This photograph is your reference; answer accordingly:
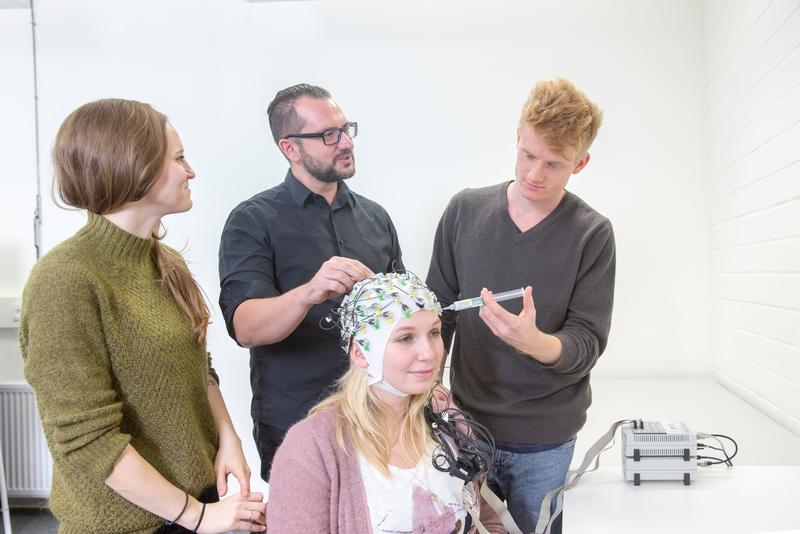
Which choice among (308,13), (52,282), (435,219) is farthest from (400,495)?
(308,13)

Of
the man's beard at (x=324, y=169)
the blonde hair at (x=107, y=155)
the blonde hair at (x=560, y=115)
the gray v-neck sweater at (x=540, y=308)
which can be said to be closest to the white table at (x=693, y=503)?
the gray v-neck sweater at (x=540, y=308)

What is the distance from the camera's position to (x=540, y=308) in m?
1.80

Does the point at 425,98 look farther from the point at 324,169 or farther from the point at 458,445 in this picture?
the point at 458,445

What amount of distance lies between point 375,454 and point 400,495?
103mm

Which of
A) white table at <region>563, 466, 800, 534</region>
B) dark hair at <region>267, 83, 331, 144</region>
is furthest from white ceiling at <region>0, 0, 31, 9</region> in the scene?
white table at <region>563, 466, 800, 534</region>

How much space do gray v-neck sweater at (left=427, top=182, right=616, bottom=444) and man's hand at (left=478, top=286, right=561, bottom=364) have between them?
6.4 inches

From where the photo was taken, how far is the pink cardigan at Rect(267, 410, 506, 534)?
141cm

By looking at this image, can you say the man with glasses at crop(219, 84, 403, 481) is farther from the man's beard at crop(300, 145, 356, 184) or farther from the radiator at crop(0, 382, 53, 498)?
the radiator at crop(0, 382, 53, 498)

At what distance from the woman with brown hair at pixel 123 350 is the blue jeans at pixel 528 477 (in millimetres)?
691

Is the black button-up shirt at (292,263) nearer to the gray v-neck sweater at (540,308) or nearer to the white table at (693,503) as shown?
the gray v-neck sweater at (540,308)

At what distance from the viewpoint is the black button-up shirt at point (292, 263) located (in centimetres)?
191

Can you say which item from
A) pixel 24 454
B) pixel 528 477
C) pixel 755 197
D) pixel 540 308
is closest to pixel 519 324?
pixel 540 308

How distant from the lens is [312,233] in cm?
198

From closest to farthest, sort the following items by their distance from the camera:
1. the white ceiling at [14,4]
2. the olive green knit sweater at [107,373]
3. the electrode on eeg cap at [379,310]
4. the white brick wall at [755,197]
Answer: the olive green knit sweater at [107,373] < the electrode on eeg cap at [379,310] < the white brick wall at [755,197] < the white ceiling at [14,4]
